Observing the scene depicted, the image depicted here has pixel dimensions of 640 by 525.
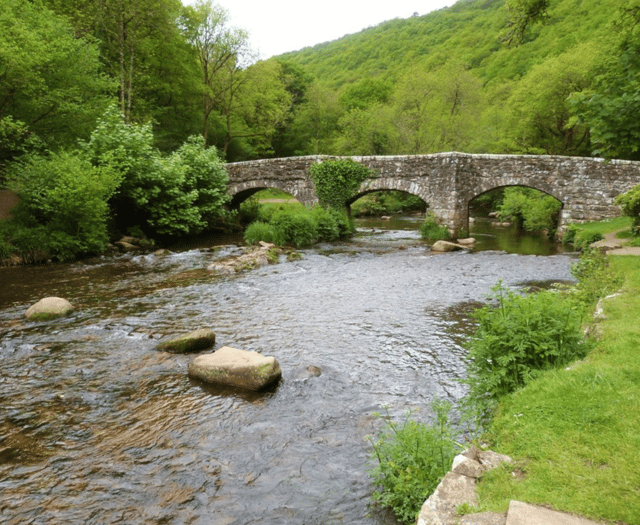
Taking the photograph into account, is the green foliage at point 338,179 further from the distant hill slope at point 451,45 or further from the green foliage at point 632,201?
the distant hill slope at point 451,45

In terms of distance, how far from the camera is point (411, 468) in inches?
150

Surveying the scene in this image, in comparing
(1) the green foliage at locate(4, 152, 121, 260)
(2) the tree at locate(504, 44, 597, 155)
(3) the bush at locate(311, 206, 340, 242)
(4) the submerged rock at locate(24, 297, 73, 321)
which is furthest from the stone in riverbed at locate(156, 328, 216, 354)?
(2) the tree at locate(504, 44, 597, 155)

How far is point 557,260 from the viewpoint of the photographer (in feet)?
51.8

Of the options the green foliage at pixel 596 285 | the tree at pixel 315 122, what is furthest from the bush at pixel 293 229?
the tree at pixel 315 122

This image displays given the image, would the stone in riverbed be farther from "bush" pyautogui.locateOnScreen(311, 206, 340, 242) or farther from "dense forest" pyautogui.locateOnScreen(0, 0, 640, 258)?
"bush" pyautogui.locateOnScreen(311, 206, 340, 242)

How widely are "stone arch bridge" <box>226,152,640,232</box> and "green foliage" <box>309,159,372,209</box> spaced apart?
1.31ft

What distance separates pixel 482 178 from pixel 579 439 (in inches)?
777

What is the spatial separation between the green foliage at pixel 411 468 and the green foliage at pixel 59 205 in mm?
13791

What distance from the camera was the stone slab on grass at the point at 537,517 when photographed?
2559 mm

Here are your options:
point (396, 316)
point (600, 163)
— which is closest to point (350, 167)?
point (600, 163)

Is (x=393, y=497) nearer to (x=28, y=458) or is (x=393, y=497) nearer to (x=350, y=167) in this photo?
(x=28, y=458)

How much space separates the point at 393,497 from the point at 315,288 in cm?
868

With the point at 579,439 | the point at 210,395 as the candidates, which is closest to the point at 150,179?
the point at 210,395

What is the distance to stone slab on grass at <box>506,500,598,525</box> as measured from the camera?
2559 mm
